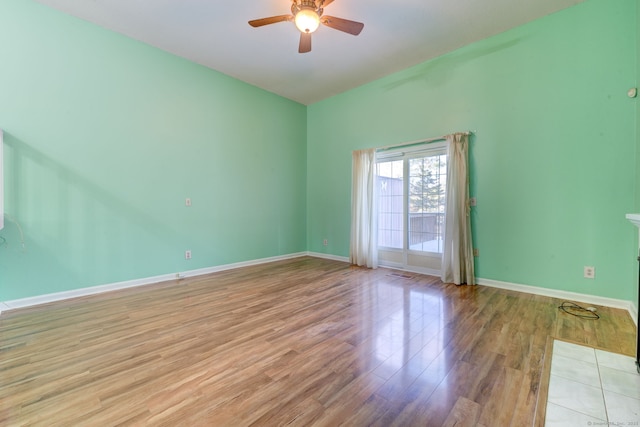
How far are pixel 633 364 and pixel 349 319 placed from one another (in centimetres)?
199

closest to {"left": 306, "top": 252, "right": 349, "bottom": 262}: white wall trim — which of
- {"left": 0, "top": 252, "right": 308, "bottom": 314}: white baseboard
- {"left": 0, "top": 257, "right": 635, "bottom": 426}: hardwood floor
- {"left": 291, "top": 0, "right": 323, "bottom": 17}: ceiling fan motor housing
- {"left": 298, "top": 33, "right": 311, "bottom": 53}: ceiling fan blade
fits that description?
{"left": 0, "top": 252, "right": 308, "bottom": 314}: white baseboard

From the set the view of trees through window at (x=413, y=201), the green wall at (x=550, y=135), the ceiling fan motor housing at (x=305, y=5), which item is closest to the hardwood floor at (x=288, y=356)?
the green wall at (x=550, y=135)

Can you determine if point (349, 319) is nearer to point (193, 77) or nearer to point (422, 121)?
point (422, 121)

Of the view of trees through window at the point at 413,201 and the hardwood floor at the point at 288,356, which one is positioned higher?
the view of trees through window at the point at 413,201

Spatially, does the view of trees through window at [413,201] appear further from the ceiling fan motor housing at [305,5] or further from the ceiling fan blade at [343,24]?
the ceiling fan motor housing at [305,5]

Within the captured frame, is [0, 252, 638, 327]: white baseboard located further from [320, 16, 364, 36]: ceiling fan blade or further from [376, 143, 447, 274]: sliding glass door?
[320, 16, 364, 36]: ceiling fan blade

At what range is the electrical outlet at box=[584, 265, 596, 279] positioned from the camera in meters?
2.84

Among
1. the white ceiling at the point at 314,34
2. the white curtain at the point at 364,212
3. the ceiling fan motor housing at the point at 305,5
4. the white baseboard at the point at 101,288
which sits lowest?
the white baseboard at the point at 101,288

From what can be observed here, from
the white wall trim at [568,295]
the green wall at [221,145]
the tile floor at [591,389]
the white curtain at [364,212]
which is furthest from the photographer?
the white curtain at [364,212]

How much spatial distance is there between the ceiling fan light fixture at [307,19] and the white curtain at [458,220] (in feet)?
7.89

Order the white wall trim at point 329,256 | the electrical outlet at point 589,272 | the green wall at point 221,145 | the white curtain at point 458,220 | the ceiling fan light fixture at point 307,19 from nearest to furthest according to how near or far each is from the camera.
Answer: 1. the ceiling fan light fixture at point 307,19
2. the green wall at point 221,145
3. the electrical outlet at point 589,272
4. the white curtain at point 458,220
5. the white wall trim at point 329,256

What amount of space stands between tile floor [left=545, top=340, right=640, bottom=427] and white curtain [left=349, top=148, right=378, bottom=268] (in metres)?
2.87

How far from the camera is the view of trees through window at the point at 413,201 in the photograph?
4008 mm

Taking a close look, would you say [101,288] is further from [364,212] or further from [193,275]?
[364,212]
